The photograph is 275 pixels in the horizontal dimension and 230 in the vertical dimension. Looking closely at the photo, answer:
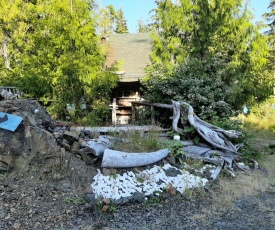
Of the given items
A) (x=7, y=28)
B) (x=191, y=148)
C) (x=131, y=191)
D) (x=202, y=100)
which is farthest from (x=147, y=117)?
(x=7, y=28)

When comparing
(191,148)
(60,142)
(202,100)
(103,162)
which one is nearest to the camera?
(103,162)

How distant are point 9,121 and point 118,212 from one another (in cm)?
252

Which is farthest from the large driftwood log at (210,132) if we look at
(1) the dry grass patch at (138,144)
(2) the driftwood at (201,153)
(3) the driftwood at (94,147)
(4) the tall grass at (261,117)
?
(4) the tall grass at (261,117)

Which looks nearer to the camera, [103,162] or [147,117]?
[103,162]

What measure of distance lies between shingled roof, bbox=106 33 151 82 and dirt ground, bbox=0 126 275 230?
7583 millimetres

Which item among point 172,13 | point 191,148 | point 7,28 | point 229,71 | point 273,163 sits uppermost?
point 172,13

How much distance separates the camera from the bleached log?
4.06 m

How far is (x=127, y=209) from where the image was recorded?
3467 mm

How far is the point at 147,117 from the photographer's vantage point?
815 cm

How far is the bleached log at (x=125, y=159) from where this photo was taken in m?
4.06

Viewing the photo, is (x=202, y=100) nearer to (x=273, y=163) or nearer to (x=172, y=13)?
(x=273, y=163)

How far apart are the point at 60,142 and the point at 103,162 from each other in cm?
96

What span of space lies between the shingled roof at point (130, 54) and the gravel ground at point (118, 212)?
7.73 m

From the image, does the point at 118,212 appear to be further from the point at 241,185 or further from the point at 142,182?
the point at 241,185
